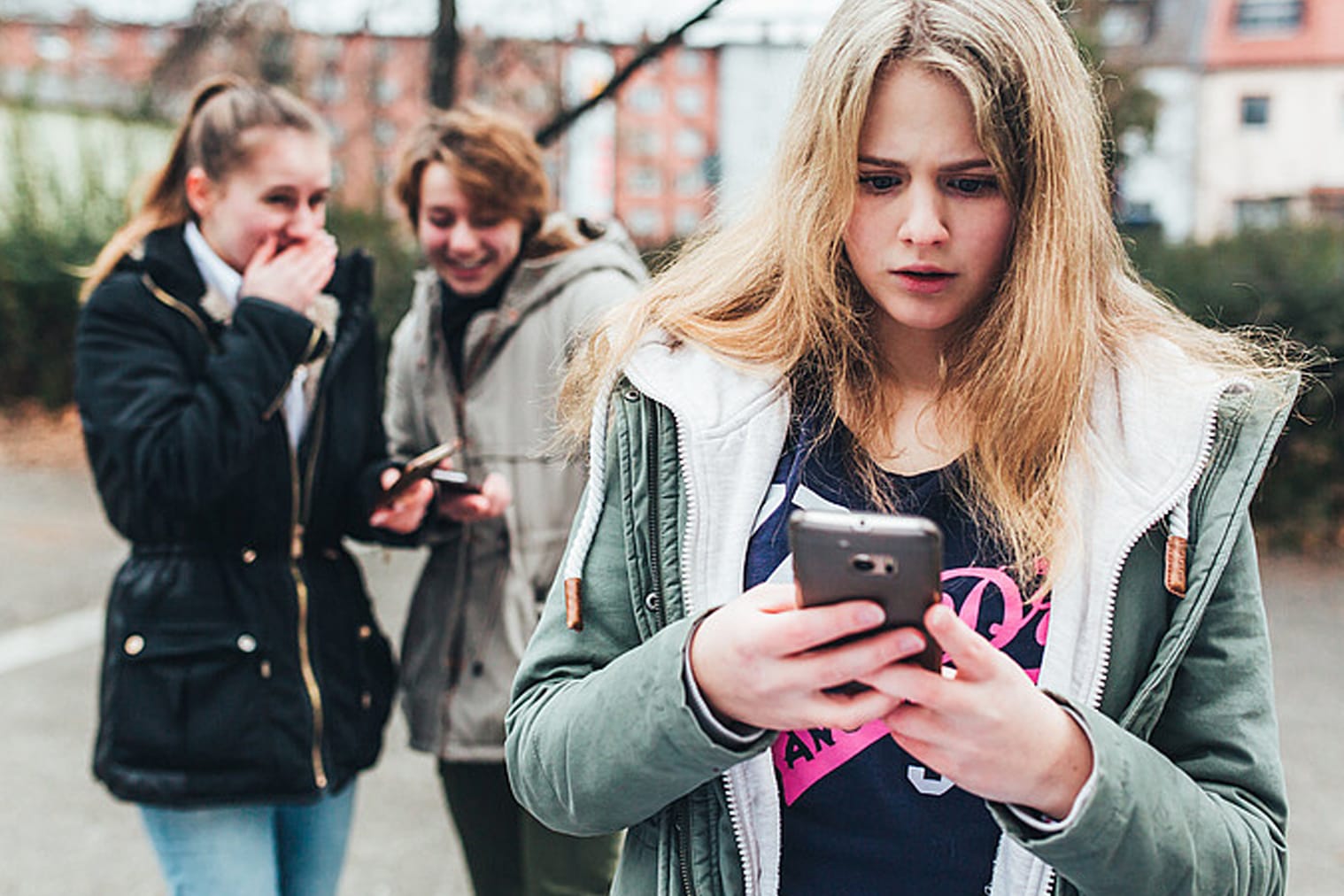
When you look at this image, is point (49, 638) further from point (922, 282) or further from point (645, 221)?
point (645, 221)

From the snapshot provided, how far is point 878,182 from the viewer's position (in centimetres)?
134

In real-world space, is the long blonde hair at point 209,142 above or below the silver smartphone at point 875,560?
above

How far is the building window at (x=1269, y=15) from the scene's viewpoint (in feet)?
121

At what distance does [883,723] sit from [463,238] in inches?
74.0

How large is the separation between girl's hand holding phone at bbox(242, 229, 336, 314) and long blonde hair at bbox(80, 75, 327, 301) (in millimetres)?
184

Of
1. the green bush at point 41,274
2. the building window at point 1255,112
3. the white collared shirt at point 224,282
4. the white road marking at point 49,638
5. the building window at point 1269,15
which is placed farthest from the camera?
the building window at point 1269,15

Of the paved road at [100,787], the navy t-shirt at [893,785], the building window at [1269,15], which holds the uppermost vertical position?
the building window at [1269,15]

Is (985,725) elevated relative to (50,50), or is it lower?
lower

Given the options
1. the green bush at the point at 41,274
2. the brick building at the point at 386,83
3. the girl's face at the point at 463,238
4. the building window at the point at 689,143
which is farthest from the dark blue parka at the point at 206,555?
the green bush at the point at 41,274

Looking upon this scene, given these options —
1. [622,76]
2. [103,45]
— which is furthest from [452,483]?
[103,45]

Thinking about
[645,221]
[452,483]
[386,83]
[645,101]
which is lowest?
[452,483]

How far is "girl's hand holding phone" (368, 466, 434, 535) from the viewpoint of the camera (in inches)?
102

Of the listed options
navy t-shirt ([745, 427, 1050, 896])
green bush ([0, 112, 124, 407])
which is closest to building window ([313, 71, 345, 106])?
green bush ([0, 112, 124, 407])

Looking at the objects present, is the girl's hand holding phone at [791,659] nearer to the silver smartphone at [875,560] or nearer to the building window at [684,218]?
the silver smartphone at [875,560]
